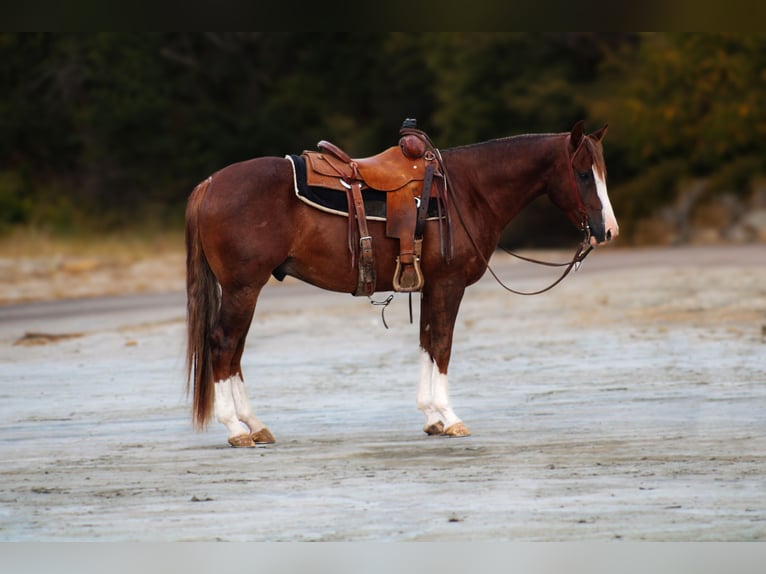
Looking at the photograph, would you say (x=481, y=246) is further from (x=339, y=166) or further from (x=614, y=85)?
(x=614, y=85)

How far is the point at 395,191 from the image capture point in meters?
8.71

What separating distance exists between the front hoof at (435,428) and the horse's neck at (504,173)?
4.54 ft

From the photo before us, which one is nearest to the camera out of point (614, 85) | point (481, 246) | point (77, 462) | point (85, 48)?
point (77, 462)

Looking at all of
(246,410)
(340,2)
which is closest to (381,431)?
(246,410)

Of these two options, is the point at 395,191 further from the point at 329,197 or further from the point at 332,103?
the point at 332,103

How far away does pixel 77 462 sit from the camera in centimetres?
845

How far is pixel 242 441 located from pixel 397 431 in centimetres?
115

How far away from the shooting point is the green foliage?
32469mm

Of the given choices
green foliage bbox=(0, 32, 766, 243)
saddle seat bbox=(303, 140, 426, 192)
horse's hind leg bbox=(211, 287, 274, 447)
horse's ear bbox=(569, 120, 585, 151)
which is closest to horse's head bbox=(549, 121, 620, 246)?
horse's ear bbox=(569, 120, 585, 151)

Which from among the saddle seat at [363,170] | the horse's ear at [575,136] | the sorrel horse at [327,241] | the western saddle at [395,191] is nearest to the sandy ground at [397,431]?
the sorrel horse at [327,241]

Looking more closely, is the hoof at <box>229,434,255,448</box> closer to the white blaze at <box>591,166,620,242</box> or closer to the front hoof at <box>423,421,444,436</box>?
the front hoof at <box>423,421,444,436</box>

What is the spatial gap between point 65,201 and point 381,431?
27.6 metres

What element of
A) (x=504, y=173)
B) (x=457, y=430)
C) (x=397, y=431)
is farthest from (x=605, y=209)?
(x=397, y=431)

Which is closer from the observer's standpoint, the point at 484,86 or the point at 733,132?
the point at 733,132
